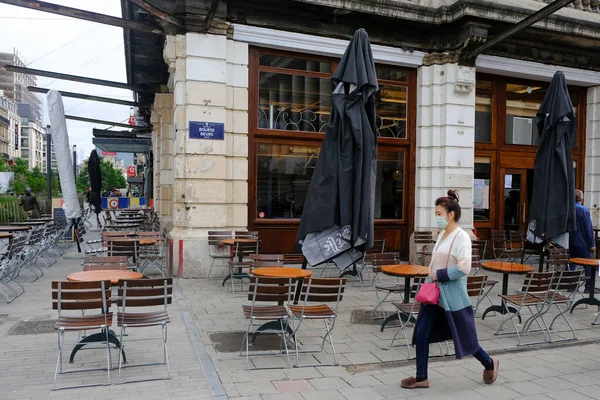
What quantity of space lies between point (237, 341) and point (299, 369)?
113cm

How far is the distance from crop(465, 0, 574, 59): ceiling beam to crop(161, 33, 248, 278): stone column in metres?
5.70

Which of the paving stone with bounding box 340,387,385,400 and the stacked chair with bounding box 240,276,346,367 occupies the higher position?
A: the stacked chair with bounding box 240,276,346,367

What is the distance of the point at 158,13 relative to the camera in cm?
935

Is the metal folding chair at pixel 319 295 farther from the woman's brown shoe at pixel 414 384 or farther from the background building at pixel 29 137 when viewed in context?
the background building at pixel 29 137

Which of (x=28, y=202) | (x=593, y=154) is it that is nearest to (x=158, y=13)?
(x=28, y=202)

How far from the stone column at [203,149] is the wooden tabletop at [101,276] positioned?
157 inches

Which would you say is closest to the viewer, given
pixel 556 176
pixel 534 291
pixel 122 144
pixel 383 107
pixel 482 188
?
pixel 534 291

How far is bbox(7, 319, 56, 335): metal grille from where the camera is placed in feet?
20.6

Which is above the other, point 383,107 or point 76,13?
point 76,13

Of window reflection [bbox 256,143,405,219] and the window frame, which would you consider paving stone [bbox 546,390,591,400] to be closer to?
the window frame

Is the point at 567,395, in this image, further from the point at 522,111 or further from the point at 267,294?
the point at 522,111

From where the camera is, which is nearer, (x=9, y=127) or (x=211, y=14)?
(x=211, y=14)

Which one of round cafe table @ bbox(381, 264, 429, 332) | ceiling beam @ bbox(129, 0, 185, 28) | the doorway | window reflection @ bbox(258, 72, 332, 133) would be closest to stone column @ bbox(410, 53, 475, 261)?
the doorway

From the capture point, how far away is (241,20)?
1060 cm
